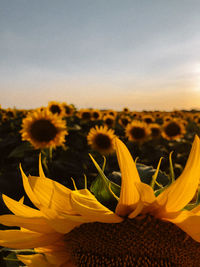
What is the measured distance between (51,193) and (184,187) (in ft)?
1.32

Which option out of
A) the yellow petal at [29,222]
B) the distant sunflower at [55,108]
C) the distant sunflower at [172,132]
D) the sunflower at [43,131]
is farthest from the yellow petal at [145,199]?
the distant sunflower at [172,132]

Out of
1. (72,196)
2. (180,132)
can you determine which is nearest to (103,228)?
(72,196)

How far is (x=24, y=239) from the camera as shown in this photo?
2.91 feet

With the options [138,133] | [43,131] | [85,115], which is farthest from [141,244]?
[85,115]

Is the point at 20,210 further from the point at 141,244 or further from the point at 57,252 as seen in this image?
the point at 141,244

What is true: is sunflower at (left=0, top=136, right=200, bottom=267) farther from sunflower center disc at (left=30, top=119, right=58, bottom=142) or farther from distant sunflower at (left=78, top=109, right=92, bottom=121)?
distant sunflower at (left=78, top=109, right=92, bottom=121)

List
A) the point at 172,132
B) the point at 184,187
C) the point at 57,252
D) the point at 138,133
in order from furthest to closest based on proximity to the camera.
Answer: the point at 172,132 → the point at 138,133 → the point at 57,252 → the point at 184,187

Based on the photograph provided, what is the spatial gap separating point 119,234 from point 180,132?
8.72 m

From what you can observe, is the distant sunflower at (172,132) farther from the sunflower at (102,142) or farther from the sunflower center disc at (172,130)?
the sunflower at (102,142)

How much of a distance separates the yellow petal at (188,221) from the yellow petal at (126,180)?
0.39 feet

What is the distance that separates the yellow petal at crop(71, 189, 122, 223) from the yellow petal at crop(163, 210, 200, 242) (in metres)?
0.16

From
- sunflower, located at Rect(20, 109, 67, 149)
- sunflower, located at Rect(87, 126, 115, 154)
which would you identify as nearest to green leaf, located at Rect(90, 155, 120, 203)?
sunflower, located at Rect(20, 109, 67, 149)

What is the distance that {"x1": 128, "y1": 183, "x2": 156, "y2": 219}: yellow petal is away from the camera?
2.30ft

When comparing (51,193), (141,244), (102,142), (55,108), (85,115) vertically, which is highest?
(55,108)
